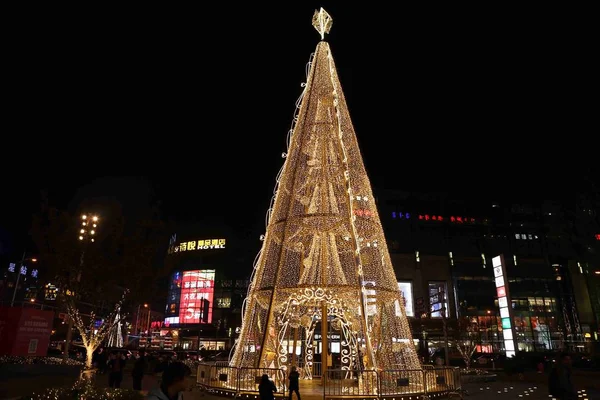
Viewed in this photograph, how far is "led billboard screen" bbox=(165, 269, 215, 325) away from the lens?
71.4 metres

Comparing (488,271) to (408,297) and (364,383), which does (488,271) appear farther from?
(364,383)

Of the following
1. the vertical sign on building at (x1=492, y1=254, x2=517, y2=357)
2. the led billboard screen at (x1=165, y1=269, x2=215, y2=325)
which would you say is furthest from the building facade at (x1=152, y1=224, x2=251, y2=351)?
the vertical sign on building at (x1=492, y1=254, x2=517, y2=357)

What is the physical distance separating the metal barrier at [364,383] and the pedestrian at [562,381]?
182 inches

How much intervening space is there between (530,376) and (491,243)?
44.4 meters

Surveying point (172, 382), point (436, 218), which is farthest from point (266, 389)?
point (436, 218)

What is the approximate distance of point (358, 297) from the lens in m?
12.1

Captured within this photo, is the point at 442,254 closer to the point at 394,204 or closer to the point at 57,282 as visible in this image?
the point at 394,204

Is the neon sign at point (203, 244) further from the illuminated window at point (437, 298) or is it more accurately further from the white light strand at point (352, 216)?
the white light strand at point (352, 216)

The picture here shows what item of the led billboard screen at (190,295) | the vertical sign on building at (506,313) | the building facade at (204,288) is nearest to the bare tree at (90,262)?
the vertical sign on building at (506,313)

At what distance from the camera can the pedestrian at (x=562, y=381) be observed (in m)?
6.16

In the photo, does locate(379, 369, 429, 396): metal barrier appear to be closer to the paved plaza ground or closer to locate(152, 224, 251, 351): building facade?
the paved plaza ground

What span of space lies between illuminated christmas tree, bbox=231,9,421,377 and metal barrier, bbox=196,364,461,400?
544mm

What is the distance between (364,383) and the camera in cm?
1072

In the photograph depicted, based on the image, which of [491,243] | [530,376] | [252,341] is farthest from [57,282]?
[491,243]
